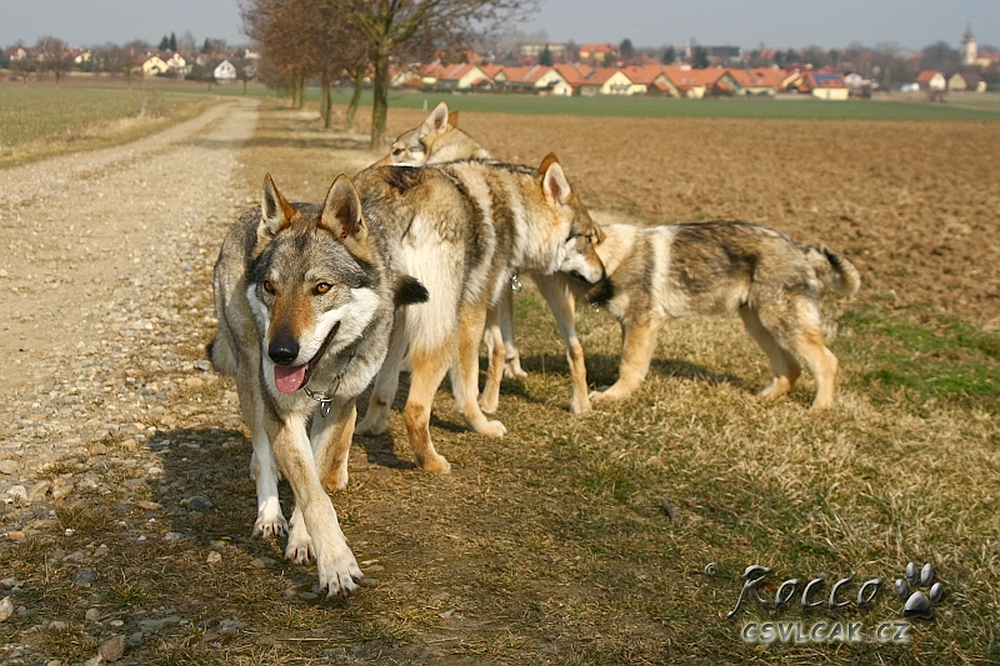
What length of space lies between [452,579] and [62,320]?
623 cm

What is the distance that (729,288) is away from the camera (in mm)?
7539

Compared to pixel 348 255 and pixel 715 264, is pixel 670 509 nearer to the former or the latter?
pixel 348 255

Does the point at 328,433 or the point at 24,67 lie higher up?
the point at 24,67

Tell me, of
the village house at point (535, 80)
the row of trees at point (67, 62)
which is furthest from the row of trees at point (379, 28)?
the village house at point (535, 80)

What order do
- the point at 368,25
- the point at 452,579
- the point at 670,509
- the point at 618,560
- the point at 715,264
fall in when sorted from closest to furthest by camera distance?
1. the point at 452,579
2. the point at 618,560
3. the point at 670,509
4. the point at 715,264
5. the point at 368,25

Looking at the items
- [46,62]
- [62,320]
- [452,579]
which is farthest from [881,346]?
[46,62]

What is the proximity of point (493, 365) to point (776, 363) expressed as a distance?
2452 mm

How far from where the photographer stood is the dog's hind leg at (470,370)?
6004 mm

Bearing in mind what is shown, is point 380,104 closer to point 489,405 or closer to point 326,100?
point 326,100

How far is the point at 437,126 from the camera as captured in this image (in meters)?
8.62

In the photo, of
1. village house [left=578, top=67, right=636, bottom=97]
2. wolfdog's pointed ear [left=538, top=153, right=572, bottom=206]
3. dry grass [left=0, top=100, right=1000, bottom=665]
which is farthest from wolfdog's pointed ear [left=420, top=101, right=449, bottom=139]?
village house [left=578, top=67, right=636, bottom=97]

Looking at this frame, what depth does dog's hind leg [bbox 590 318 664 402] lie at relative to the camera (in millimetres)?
7418

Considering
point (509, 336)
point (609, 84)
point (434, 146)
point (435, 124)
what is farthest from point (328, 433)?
point (609, 84)

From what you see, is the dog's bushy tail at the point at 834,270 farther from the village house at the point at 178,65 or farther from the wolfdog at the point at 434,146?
the village house at the point at 178,65
